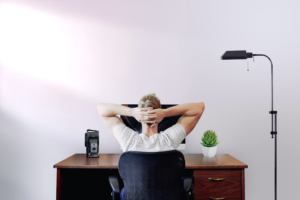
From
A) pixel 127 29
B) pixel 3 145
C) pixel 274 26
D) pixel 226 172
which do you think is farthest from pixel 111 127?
pixel 274 26

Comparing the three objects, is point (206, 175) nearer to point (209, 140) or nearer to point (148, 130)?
point (209, 140)

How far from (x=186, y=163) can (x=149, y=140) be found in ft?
1.74

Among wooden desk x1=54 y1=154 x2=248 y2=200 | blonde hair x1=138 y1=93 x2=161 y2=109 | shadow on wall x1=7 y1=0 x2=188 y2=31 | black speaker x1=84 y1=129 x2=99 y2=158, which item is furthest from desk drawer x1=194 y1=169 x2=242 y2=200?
shadow on wall x1=7 y1=0 x2=188 y2=31

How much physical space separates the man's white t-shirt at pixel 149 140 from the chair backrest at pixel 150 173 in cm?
19

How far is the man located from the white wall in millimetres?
701

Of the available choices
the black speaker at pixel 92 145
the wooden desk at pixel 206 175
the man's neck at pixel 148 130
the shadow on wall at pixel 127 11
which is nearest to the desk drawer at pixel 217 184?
the wooden desk at pixel 206 175

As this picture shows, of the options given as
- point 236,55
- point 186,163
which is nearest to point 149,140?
point 186,163

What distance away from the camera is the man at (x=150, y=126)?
162cm

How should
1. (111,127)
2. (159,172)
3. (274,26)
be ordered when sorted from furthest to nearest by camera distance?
(274,26), (111,127), (159,172)

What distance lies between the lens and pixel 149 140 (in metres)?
1.63

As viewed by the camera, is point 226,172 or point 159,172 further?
point 226,172

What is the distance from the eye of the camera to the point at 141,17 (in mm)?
2639

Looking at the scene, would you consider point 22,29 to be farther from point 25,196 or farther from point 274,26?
point 274,26

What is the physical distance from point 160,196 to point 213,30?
1838mm
